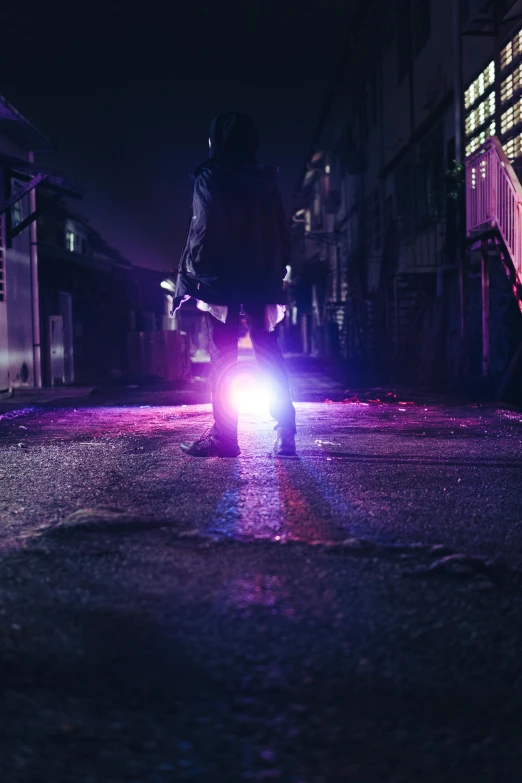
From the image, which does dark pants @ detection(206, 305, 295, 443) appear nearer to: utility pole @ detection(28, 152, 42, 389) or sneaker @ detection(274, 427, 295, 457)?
sneaker @ detection(274, 427, 295, 457)

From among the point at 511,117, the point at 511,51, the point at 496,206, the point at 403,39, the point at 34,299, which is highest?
the point at 403,39

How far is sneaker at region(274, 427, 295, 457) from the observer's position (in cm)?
527

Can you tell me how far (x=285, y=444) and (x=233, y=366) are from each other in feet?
2.13

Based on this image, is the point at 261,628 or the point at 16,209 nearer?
the point at 261,628

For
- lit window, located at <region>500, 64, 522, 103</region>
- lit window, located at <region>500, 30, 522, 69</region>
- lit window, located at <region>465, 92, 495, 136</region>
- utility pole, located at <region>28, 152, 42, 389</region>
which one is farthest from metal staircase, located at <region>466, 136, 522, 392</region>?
utility pole, located at <region>28, 152, 42, 389</region>

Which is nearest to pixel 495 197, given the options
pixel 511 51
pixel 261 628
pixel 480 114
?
pixel 511 51

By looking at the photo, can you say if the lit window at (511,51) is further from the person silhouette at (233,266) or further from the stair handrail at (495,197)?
the person silhouette at (233,266)

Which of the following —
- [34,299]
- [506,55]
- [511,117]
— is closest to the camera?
[511,117]

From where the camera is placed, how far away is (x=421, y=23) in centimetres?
1839

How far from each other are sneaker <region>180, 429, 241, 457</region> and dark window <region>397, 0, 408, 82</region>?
1692cm

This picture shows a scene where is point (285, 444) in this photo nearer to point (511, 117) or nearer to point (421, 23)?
point (511, 117)

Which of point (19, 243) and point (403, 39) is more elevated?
point (403, 39)

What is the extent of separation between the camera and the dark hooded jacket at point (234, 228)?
17.2 ft

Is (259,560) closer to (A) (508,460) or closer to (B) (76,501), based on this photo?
(B) (76,501)
